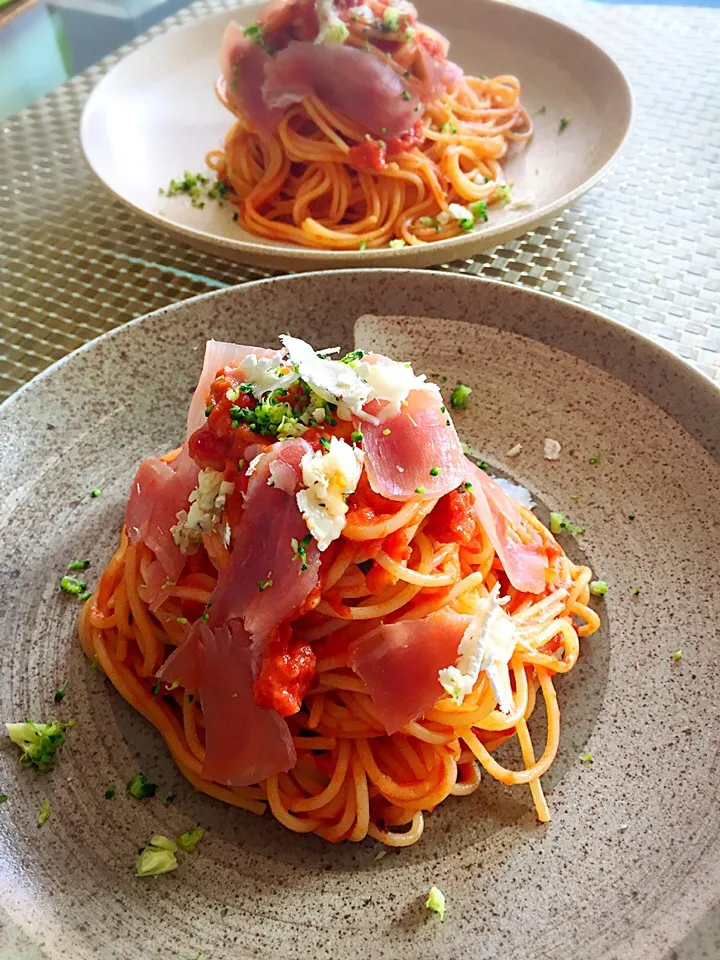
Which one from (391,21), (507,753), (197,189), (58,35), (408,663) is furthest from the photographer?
(58,35)

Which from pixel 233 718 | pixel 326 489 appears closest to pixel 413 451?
pixel 326 489

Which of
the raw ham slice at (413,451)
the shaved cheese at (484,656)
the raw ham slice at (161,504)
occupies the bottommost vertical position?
the raw ham slice at (161,504)

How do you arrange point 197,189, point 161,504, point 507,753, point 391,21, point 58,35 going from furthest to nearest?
point 58,35, point 197,189, point 391,21, point 161,504, point 507,753

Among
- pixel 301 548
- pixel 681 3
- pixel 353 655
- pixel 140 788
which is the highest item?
pixel 681 3

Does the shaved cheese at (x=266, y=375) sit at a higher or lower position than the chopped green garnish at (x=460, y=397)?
higher

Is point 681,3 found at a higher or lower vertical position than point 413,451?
higher

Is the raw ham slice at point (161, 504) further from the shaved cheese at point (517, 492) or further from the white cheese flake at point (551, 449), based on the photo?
the white cheese flake at point (551, 449)

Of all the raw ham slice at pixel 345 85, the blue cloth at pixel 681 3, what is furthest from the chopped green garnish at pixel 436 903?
the blue cloth at pixel 681 3

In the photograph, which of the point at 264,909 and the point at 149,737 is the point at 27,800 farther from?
the point at 264,909

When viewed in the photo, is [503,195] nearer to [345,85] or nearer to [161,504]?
[345,85]
